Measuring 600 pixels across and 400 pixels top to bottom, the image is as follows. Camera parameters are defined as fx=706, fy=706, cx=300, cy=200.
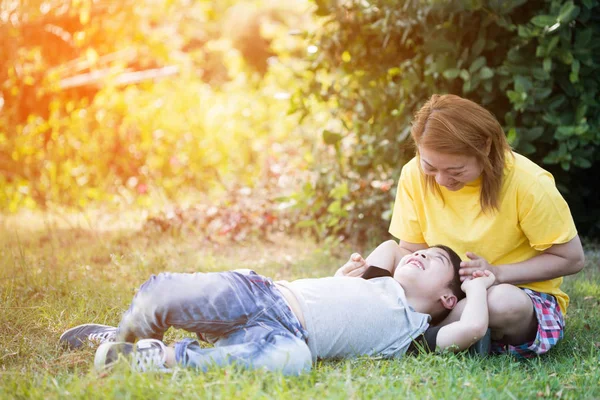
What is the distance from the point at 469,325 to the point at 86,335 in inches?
57.2

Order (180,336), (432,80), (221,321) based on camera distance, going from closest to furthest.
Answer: (221,321) → (180,336) → (432,80)

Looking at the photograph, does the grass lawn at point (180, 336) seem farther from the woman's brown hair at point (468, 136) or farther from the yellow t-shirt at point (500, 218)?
the woman's brown hair at point (468, 136)

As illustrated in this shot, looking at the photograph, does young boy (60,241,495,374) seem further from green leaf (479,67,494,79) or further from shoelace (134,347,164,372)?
green leaf (479,67,494,79)

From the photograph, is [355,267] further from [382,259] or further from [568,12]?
[568,12]

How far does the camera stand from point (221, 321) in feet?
8.11

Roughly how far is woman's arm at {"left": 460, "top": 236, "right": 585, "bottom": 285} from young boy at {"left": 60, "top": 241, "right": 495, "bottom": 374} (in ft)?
0.20

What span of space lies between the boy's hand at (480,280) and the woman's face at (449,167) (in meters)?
0.37

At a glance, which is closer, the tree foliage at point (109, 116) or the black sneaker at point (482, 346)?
the black sneaker at point (482, 346)

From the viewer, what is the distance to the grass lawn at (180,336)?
216 cm

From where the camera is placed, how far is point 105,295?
338 centimetres

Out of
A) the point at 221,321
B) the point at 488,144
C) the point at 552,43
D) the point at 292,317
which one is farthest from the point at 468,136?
the point at 552,43

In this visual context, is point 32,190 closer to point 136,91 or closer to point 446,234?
point 136,91

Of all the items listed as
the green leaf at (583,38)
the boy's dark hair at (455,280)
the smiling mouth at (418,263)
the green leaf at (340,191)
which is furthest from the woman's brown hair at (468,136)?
the green leaf at (340,191)

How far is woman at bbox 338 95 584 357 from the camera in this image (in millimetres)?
2727
